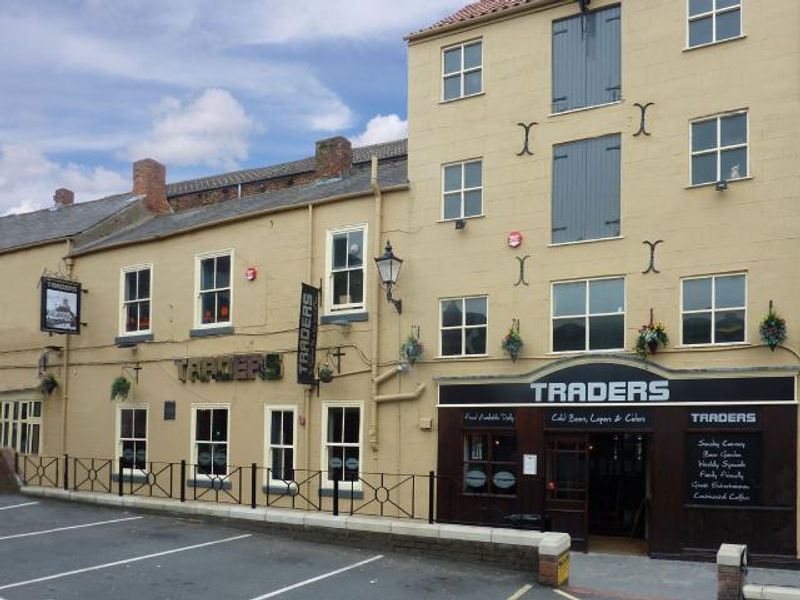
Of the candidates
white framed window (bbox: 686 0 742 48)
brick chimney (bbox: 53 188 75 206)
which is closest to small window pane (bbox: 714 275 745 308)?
white framed window (bbox: 686 0 742 48)

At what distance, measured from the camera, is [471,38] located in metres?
18.6

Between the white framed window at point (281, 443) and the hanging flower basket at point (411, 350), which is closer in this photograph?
the hanging flower basket at point (411, 350)

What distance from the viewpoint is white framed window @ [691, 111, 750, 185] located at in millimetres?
15641

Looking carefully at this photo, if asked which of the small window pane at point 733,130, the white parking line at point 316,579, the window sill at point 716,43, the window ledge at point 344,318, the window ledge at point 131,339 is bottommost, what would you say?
the white parking line at point 316,579

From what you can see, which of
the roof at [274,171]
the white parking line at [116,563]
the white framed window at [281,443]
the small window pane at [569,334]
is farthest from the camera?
the roof at [274,171]

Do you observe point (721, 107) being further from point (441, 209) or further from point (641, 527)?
point (641, 527)

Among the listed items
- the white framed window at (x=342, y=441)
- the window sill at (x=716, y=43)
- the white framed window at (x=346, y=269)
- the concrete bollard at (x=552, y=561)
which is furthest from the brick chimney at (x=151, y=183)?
the concrete bollard at (x=552, y=561)

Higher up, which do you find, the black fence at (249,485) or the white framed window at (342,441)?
the white framed window at (342,441)

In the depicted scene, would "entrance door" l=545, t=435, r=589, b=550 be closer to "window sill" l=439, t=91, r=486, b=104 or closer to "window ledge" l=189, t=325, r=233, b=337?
"window sill" l=439, t=91, r=486, b=104

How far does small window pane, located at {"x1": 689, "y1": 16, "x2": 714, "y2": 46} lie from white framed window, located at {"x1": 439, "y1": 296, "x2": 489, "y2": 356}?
613cm

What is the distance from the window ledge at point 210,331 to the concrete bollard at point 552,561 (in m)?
10.6

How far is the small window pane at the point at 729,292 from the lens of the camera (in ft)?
50.6

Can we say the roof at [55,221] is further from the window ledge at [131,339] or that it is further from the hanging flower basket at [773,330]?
the hanging flower basket at [773,330]

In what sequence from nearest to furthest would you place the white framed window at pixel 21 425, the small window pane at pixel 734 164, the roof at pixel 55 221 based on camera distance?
the small window pane at pixel 734 164, the white framed window at pixel 21 425, the roof at pixel 55 221
